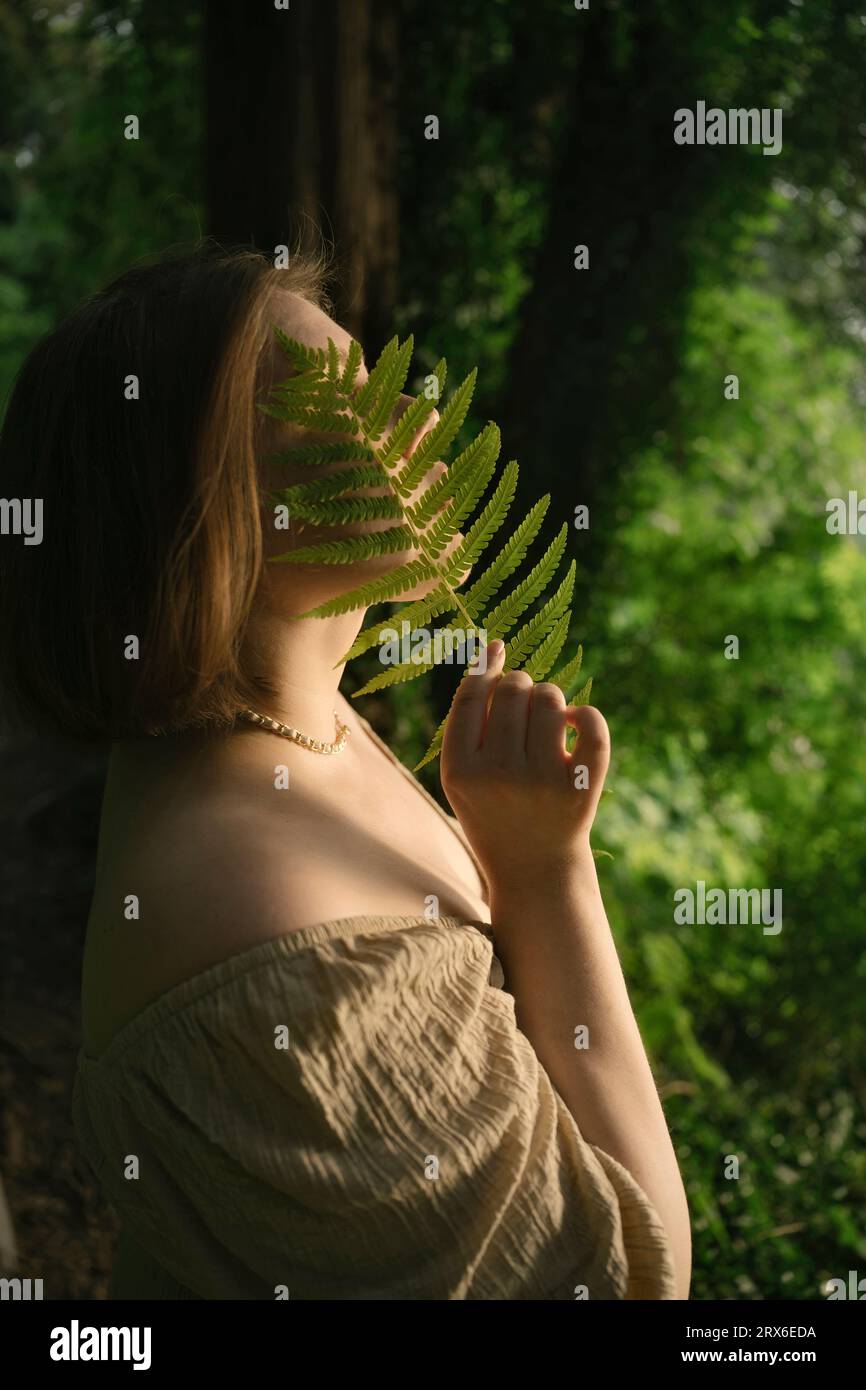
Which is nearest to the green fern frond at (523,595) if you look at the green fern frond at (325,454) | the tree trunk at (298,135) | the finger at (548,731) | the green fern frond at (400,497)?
the green fern frond at (400,497)

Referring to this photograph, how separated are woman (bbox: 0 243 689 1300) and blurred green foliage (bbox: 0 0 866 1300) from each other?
1.64m

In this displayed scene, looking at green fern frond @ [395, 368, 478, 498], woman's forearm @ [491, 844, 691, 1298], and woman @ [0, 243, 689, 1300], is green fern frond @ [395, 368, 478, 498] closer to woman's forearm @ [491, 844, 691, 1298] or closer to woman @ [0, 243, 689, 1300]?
woman @ [0, 243, 689, 1300]

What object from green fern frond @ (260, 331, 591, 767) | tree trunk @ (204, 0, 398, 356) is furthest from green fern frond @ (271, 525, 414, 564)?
tree trunk @ (204, 0, 398, 356)

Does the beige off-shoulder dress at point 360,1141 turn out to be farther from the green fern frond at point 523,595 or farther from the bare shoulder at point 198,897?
the green fern frond at point 523,595

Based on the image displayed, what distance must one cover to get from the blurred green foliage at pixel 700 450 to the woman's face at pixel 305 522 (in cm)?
163

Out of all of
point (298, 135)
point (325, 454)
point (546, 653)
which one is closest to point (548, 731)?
point (546, 653)

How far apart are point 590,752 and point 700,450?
2.98 metres

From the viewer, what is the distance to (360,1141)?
107cm

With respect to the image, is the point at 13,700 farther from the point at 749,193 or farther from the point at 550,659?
the point at 749,193

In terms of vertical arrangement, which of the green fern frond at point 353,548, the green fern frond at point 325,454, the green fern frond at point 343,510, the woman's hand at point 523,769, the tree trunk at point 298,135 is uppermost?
the tree trunk at point 298,135

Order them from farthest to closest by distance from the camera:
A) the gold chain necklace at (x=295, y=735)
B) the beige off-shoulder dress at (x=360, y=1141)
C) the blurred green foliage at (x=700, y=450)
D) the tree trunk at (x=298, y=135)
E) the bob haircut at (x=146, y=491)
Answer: the blurred green foliage at (x=700, y=450) → the tree trunk at (x=298, y=135) → the gold chain necklace at (x=295, y=735) → the bob haircut at (x=146, y=491) → the beige off-shoulder dress at (x=360, y=1141)

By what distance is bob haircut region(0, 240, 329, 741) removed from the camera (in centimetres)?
120

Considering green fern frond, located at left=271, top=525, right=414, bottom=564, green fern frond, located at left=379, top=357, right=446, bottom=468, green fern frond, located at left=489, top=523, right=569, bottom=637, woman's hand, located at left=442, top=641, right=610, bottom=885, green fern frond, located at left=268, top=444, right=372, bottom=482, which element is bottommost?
woman's hand, located at left=442, top=641, right=610, bottom=885

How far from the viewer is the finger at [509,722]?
4.17 ft
